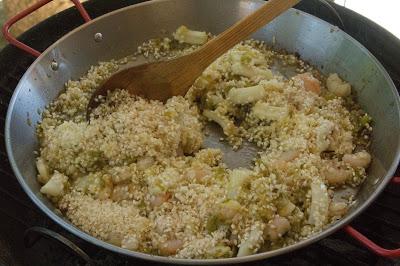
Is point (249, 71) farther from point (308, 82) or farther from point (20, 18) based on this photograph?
point (20, 18)

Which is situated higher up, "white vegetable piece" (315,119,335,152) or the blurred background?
"white vegetable piece" (315,119,335,152)

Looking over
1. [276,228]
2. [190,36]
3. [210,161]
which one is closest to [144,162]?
[210,161]

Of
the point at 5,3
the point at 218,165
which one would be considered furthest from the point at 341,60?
the point at 5,3

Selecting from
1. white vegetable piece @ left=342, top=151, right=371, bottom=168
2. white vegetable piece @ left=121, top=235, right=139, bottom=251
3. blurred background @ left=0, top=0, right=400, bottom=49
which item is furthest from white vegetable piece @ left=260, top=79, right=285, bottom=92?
blurred background @ left=0, top=0, right=400, bottom=49

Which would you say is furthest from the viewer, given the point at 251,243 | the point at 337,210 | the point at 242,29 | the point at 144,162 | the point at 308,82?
the point at 308,82

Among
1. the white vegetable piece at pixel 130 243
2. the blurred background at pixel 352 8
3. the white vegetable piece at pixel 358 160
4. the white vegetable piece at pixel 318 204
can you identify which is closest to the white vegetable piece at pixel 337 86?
the white vegetable piece at pixel 358 160

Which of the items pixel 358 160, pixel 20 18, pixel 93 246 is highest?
pixel 20 18

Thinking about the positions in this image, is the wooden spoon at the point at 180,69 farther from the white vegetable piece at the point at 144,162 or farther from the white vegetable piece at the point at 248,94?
the white vegetable piece at the point at 144,162

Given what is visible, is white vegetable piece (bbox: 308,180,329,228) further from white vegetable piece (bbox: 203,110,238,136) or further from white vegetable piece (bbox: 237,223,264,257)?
white vegetable piece (bbox: 203,110,238,136)

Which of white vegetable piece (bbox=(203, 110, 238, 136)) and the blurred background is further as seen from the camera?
the blurred background
